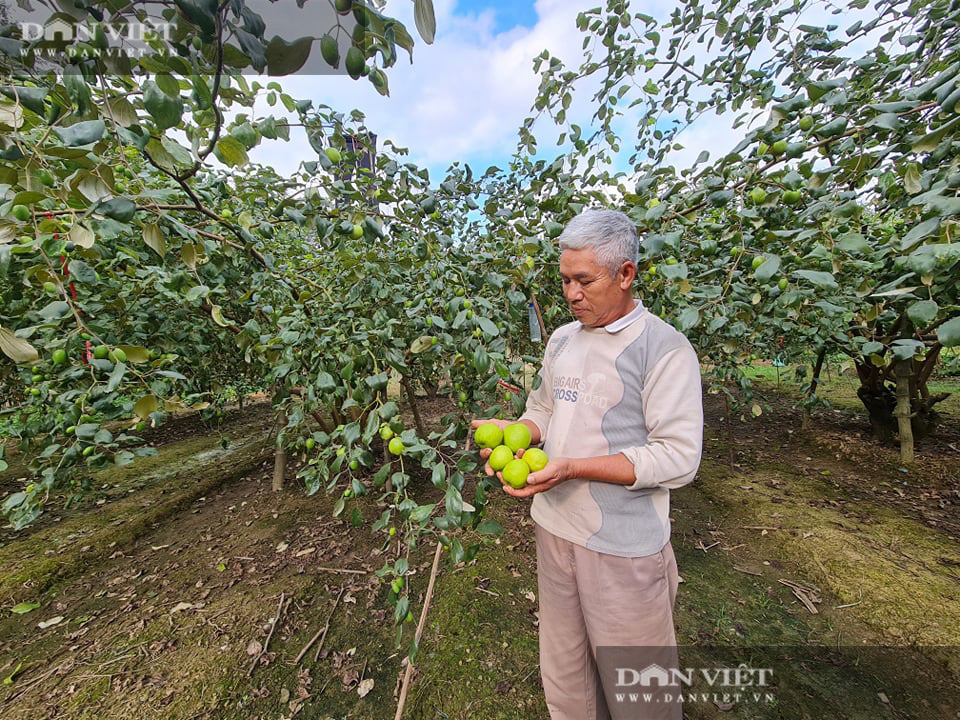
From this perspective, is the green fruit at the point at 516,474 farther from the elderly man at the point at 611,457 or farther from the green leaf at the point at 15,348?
the green leaf at the point at 15,348

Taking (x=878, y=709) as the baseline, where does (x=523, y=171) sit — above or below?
above

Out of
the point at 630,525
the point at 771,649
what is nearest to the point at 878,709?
the point at 771,649

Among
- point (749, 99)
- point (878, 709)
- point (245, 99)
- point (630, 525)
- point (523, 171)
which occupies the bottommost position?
point (878, 709)

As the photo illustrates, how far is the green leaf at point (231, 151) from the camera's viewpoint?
1.03 meters

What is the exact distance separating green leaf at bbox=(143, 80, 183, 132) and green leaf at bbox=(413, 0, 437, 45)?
0.52 m

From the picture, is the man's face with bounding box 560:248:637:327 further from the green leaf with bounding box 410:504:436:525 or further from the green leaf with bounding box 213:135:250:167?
the green leaf with bounding box 213:135:250:167

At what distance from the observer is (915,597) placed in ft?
8.02

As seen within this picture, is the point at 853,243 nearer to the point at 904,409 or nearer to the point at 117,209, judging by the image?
the point at 117,209

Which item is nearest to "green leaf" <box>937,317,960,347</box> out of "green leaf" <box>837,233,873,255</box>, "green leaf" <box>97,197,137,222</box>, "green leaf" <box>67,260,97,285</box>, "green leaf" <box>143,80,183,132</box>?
"green leaf" <box>837,233,873,255</box>

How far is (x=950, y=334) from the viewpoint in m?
0.70

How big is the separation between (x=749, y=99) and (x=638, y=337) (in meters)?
2.16

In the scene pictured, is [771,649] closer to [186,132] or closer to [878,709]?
[878,709]

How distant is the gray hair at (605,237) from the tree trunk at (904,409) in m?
4.97

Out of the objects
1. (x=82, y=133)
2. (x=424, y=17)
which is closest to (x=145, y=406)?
(x=82, y=133)
